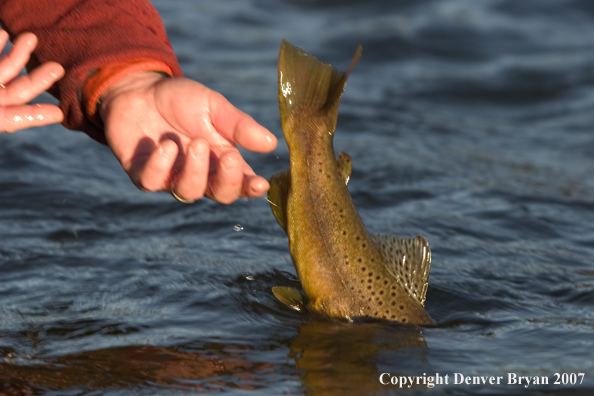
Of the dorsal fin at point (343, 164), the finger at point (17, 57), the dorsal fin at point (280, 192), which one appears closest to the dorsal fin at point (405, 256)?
the dorsal fin at point (343, 164)

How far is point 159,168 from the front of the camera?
2.88 metres

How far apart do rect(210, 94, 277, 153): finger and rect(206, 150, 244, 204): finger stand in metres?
0.07

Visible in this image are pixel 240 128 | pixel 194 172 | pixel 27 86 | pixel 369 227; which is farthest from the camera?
pixel 369 227

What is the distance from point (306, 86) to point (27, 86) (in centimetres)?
121

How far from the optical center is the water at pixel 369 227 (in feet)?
10.6

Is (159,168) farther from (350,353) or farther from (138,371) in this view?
(350,353)

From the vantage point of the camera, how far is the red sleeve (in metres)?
3.36

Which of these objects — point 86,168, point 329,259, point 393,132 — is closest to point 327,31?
point 393,132

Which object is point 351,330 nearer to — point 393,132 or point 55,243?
point 55,243

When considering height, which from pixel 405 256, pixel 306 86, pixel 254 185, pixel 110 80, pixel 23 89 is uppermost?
pixel 306 86

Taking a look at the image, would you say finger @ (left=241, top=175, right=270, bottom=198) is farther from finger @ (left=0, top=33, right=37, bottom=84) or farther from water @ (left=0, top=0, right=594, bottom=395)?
finger @ (left=0, top=33, right=37, bottom=84)

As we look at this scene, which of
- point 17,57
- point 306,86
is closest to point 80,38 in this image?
point 17,57

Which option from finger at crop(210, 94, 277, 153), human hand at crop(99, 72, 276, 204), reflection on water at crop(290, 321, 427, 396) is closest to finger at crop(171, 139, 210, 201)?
human hand at crop(99, 72, 276, 204)

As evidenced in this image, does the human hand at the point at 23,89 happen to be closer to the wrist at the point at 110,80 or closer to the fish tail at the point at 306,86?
the wrist at the point at 110,80
